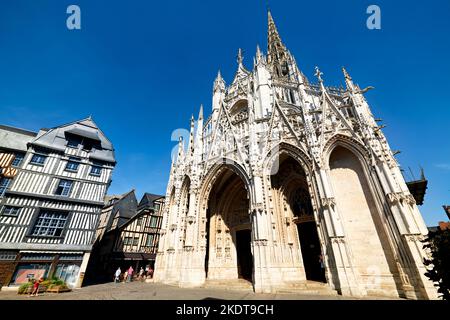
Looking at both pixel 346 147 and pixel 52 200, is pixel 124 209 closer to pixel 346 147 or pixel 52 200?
pixel 52 200

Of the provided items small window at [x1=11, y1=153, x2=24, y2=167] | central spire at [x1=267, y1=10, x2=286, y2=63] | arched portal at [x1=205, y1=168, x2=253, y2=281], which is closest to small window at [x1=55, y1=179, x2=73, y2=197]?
small window at [x1=11, y1=153, x2=24, y2=167]

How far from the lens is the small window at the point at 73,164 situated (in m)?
15.3

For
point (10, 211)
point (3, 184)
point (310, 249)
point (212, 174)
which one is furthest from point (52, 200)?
point (310, 249)

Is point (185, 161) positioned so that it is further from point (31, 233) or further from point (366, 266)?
point (366, 266)

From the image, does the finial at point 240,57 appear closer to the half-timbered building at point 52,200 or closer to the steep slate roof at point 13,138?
the half-timbered building at point 52,200

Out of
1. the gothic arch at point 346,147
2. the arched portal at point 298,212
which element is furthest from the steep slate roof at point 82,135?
the gothic arch at point 346,147

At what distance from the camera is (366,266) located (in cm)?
901

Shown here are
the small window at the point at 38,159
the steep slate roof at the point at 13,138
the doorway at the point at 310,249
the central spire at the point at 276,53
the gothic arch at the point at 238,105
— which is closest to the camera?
the doorway at the point at 310,249

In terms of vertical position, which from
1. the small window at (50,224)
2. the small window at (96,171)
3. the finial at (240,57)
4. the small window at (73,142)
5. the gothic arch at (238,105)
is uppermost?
the finial at (240,57)

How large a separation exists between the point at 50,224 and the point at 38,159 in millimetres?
4971

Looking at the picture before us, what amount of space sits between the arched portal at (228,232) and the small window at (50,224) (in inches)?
406

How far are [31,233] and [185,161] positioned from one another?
36.2 feet

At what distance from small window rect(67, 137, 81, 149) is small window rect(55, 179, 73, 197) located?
3.00m
